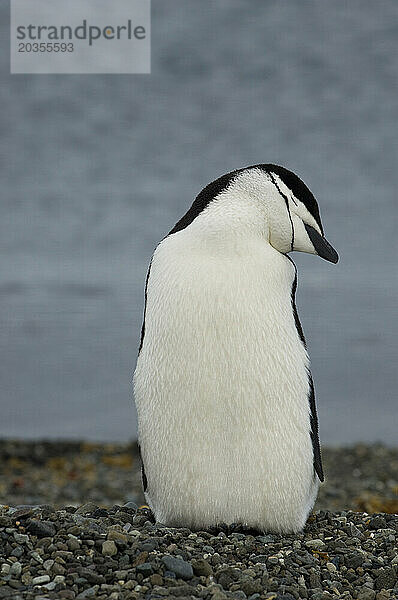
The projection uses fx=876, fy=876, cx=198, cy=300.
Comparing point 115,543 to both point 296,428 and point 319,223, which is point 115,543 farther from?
point 319,223

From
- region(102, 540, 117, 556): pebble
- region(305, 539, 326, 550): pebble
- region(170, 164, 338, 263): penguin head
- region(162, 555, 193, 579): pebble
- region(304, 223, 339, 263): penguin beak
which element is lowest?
region(305, 539, 326, 550): pebble

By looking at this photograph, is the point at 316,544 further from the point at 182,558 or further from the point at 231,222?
the point at 231,222

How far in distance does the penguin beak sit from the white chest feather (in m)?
0.26

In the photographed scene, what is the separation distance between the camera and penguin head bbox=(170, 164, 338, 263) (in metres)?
4.49

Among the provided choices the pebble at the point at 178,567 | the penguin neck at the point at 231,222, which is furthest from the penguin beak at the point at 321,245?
the pebble at the point at 178,567

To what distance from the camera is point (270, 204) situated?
4520 millimetres

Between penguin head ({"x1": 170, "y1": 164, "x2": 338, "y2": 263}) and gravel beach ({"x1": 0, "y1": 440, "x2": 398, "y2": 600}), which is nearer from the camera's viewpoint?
gravel beach ({"x1": 0, "y1": 440, "x2": 398, "y2": 600})

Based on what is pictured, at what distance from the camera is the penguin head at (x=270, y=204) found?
449 centimetres

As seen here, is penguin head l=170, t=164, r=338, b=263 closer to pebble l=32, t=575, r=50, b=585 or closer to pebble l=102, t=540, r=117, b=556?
pebble l=102, t=540, r=117, b=556

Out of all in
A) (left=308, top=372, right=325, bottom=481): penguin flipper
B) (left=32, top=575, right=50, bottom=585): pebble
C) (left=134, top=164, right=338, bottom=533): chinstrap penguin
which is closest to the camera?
(left=32, top=575, right=50, bottom=585): pebble

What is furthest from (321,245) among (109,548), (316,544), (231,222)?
(109,548)

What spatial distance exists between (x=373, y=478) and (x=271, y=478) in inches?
241

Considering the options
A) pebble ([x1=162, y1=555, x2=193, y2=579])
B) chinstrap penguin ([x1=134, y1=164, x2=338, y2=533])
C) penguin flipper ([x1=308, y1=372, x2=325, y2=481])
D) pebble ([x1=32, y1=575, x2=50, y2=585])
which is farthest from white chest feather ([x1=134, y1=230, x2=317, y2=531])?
pebble ([x1=32, y1=575, x2=50, y2=585])

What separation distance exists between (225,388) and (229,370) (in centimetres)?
9
